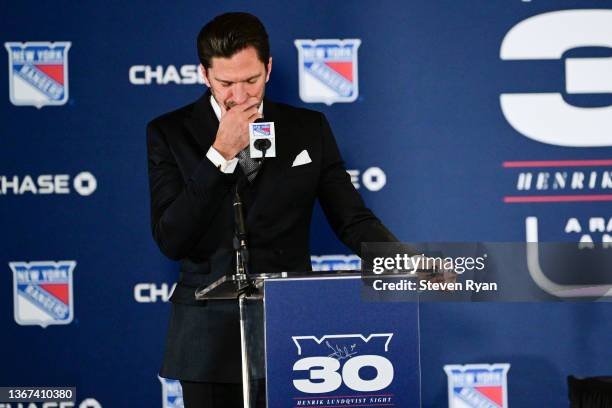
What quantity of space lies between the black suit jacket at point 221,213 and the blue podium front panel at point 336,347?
0.43 m

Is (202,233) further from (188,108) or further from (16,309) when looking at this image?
(16,309)

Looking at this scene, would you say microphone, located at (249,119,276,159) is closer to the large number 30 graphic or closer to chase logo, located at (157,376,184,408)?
the large number 30 graphic

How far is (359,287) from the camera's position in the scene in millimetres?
1761

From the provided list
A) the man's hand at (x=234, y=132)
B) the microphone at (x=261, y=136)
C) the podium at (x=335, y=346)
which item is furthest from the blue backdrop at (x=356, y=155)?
the podium at (x=335, y=346)

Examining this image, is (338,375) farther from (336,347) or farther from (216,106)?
(216,106)

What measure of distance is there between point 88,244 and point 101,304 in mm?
251

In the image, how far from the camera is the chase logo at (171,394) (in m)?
3.43

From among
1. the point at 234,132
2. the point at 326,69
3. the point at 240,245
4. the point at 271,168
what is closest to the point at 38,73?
the point at 326,69

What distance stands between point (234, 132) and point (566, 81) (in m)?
1.88

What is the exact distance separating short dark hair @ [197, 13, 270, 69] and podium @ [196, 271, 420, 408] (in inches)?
33.7

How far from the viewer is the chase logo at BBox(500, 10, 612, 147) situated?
349 centimetres

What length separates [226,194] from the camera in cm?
216

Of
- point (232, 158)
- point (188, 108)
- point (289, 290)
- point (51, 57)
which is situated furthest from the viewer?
point (51, 57)

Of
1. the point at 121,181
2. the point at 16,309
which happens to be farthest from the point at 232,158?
the point at 16,309
